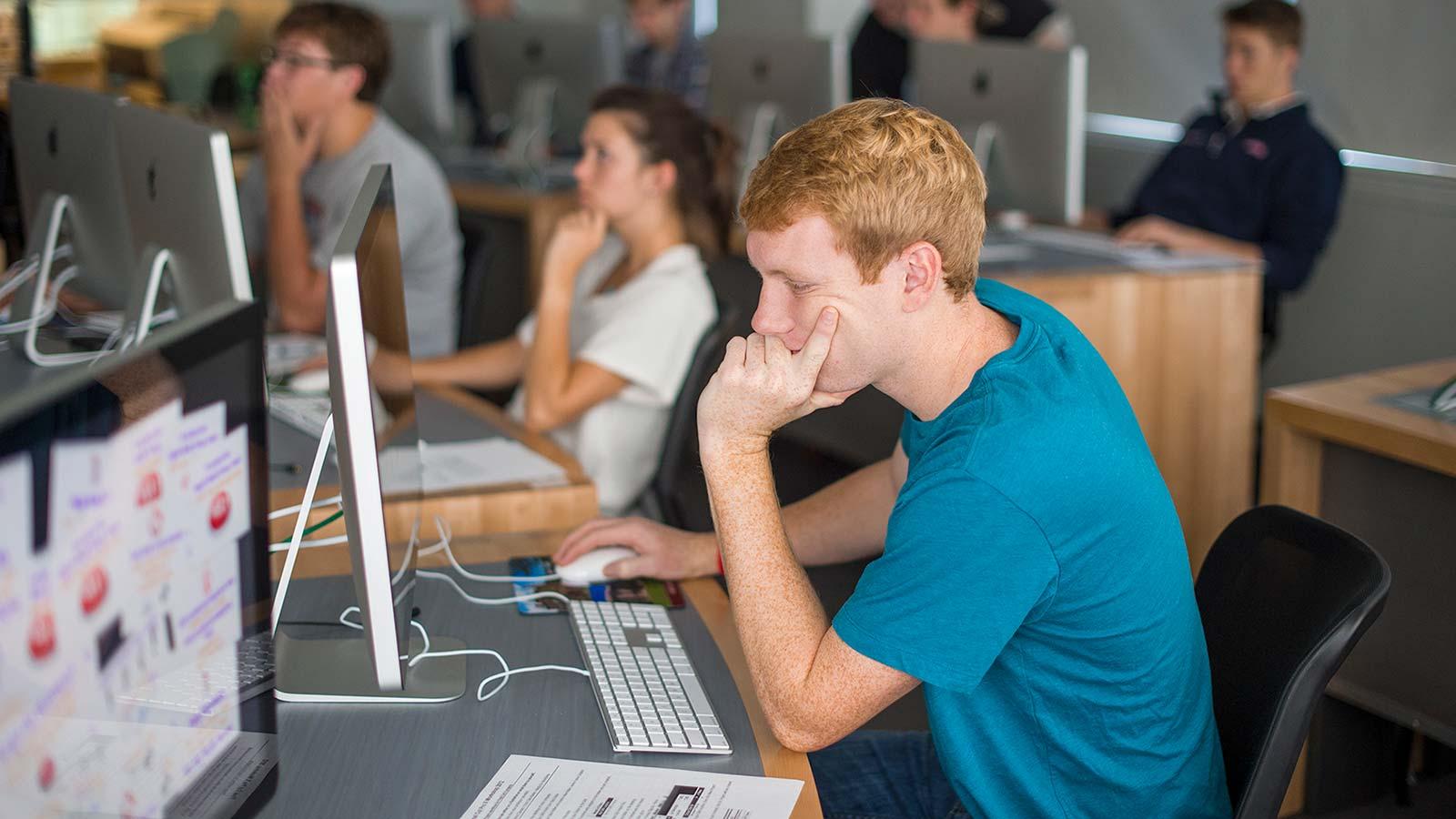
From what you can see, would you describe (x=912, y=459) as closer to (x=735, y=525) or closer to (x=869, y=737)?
(x=735, y=525)

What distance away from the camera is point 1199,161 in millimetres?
3875

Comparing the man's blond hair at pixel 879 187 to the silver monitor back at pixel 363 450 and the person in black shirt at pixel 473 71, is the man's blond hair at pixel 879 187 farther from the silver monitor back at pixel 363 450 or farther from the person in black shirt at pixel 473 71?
the person in black shirt at pixel 473 71

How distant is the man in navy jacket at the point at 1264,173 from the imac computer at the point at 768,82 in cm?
86

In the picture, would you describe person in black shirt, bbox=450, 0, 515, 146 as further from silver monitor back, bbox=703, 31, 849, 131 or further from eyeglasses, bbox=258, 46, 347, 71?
eyeglasses, bbox=258, 46, 347, 71

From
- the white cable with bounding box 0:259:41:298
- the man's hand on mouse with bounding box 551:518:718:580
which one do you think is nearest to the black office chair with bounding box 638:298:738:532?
the man's hand on mouse with bounding box 551:518:718:580

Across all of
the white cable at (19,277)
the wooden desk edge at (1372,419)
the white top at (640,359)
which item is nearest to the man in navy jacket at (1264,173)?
the wooden desk edge at (1372,419)

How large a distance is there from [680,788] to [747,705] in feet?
0.54

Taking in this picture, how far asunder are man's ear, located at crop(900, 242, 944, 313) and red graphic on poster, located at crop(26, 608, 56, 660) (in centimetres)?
69

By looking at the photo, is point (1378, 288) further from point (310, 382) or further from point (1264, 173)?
point (310, 382)

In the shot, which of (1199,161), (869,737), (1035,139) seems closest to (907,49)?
(1199,161)

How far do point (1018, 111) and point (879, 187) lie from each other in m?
2.22

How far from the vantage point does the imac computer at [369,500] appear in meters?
1.02

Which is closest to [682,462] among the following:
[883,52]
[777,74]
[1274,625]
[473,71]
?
[1274,625]

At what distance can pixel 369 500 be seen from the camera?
104cm
